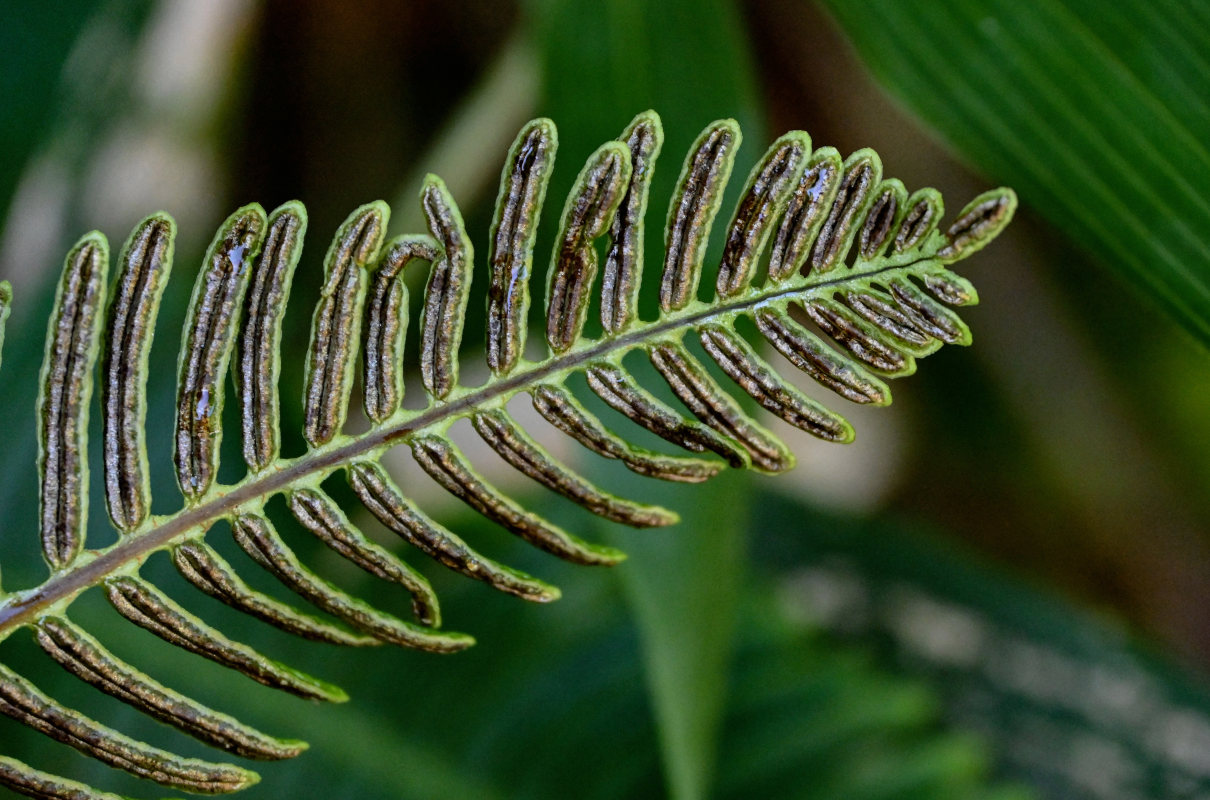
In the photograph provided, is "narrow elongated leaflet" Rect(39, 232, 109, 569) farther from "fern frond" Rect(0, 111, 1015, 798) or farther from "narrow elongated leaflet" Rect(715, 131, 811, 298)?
"narrow elongated leaflet" Rect(715, 131, 811, 298)

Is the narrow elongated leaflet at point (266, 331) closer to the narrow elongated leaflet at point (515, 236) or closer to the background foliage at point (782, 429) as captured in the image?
the narrow elongated leaflet at point (515, 236)

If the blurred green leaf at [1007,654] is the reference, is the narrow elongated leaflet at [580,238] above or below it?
above

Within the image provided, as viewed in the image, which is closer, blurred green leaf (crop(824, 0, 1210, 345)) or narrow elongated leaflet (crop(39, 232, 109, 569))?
narrow elongated leaflet (crop(39, 232, 109, 569))

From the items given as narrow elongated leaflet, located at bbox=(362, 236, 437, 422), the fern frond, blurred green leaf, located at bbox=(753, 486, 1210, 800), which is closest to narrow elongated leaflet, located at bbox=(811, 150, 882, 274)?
the fern frond

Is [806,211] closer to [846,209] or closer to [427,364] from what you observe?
[846,209]

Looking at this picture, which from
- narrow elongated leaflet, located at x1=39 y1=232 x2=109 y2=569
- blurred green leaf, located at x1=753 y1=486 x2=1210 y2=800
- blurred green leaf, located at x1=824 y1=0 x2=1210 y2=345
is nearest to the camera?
narrow elongated leaflet, located at x1=39 y1=232 x2=109 y2=569

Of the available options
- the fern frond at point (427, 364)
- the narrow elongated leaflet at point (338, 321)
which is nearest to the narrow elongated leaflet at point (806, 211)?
the fern frond at point (427, 364)

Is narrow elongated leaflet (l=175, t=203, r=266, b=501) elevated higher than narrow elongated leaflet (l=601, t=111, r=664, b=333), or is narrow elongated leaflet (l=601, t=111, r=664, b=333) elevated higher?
narrow elongated leaflet (l=175, t=203, r=266, b=501)

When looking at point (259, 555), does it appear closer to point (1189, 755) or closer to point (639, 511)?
point (639, 511)

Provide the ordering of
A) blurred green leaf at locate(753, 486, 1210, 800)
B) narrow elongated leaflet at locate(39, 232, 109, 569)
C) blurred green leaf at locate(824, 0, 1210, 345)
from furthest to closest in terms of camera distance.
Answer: blurred green leaf at locate(753, 486, 1210, 800) → blurred green leaf at locate(824, 0, 1210, 345) → narrow elongated leaflet at locate(39, 232, 109, 569)
